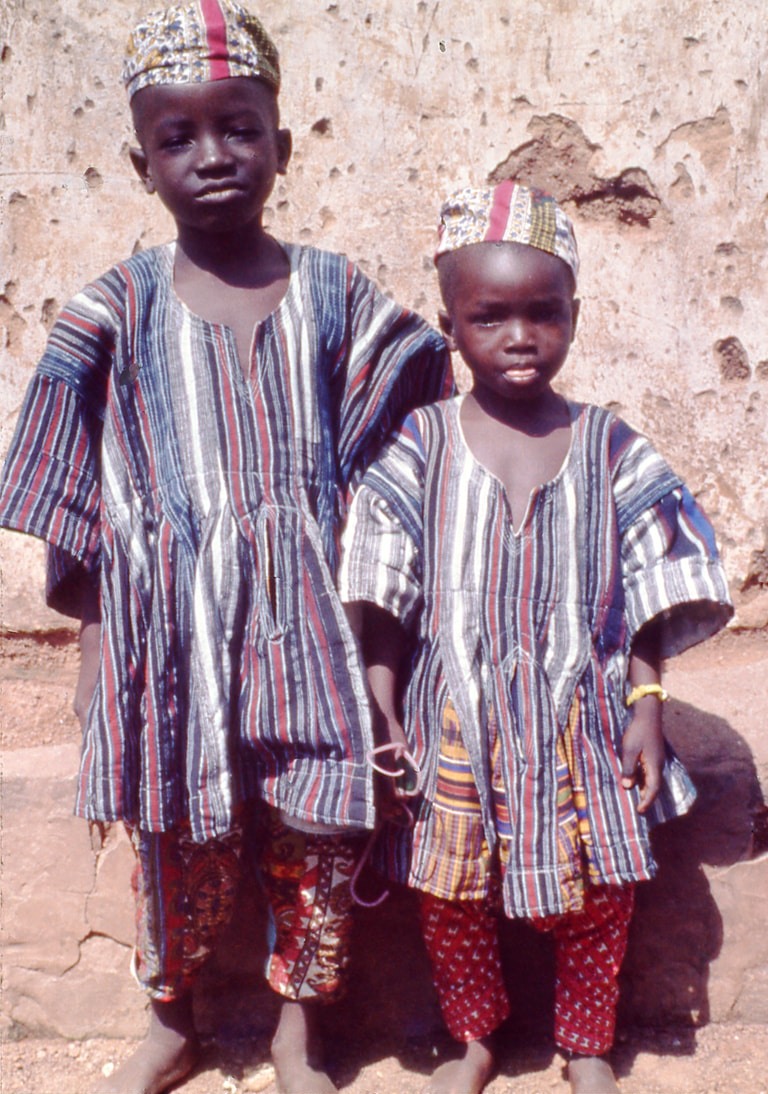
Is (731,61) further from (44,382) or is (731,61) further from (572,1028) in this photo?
(572,1028)

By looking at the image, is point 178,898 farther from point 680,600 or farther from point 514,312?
point 514,312

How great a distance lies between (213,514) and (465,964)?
0.91 m

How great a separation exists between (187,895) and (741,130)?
2090mm

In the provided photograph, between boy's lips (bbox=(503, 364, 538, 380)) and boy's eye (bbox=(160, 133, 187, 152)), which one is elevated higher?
boy's eye (bbox=(160, 133, 187, 152))

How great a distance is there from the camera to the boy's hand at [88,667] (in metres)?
1.99

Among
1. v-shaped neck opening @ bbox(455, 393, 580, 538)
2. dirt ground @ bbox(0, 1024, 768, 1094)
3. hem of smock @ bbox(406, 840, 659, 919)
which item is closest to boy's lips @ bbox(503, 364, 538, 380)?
v-shaped neck opening @ bbox(455, 393, 580, 538)

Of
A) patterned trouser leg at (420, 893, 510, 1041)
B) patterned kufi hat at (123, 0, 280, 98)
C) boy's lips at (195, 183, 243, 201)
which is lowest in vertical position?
patterned trouser leg at (420, 893, 510, 1041)

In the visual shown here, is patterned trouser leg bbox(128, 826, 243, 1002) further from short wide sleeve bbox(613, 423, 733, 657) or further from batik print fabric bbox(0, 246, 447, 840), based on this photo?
short wide sleeve bbox(613, 423, 733, 657)

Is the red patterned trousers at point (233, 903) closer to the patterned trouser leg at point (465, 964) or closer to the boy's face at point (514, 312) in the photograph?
the patterned trouser leg at point (465, 964)

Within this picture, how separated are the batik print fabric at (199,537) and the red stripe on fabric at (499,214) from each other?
0.31 m

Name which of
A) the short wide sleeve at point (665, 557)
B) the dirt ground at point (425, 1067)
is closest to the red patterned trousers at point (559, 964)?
the dirt ground at point (425, 1067)

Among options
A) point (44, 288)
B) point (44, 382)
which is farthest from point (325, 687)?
point (44, 288)

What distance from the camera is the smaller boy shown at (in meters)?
1.86

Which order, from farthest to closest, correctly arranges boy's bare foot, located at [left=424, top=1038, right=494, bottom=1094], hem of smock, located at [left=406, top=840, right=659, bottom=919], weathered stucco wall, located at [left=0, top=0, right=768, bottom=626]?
weathered stucco wall, located at [left=0, top=0, right=768, bottom=626] < boy's bare foot, located at [left=424, top=1038, right=494, bottom=1094] < hem of smock, located at [left=406, top=840, right=659, bottom=919]
